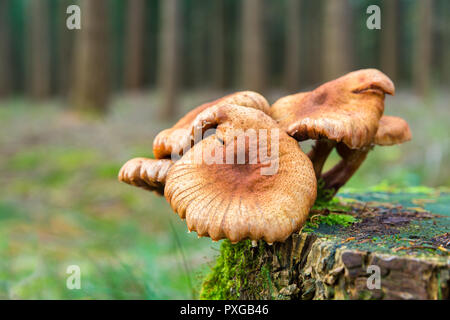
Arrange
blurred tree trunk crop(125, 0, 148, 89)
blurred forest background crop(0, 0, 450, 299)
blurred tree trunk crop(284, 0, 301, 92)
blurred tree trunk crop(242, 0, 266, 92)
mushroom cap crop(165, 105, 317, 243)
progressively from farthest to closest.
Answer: blurred tree trunk crop(125, 0, 148, 89)
blurred tree trunk crop(284, 0, 301, 92)
blurred tree trunk crop(242, 0, 266, 92)
blurred forest background crop(0, 0, 450, 299)
mushroom cap crop(165, 105, 317, 243)

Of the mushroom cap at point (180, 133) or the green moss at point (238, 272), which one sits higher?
the mushroom cap at point (180, 133)

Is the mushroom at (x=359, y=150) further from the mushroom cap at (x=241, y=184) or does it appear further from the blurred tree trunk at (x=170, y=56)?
the blurred tree trunk at (x=170, y=56)

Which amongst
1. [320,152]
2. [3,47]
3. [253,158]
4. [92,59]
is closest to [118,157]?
[92,59]

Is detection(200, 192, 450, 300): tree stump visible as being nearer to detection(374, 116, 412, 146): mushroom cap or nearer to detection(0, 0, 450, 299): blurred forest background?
detection(0, 0, 450, 299): blurred forest background

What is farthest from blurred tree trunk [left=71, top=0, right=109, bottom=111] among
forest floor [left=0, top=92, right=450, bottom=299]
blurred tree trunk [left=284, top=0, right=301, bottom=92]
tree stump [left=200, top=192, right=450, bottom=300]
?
blurred tree trunk [left=284, top=0, right=301, bottom=92]

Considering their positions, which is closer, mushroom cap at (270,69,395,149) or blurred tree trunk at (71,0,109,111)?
mushroom cap at (270,69,395,149)

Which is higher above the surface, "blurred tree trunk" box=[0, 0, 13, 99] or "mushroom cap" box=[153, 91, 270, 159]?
"blurred tree trunk" box=[0, 0, 13, 99]

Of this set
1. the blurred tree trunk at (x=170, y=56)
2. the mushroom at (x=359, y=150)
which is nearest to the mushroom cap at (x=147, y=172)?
the mushroom at (x=359, y=150)
